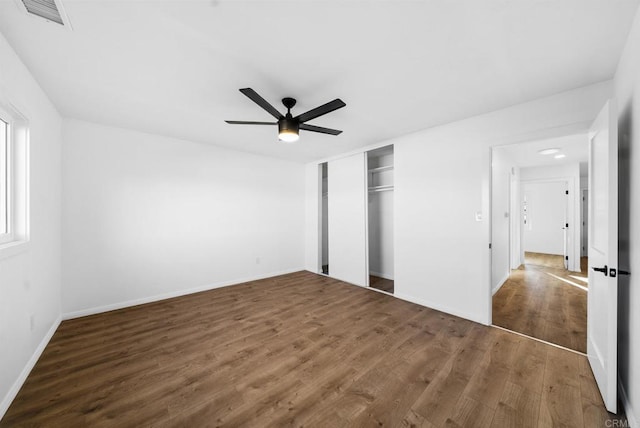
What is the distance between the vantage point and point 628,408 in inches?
59.2

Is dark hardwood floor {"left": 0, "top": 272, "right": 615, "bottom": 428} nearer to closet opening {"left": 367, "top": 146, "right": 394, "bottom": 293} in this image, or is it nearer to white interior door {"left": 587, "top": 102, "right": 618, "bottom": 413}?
white interior door {"left": 587, "top": 102, "right": 618, "bottom": 413}

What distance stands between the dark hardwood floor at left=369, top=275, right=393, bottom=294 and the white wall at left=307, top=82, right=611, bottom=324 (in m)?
0.47

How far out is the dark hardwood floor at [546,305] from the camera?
2584mm

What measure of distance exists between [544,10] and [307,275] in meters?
4.74

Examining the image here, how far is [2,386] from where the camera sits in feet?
5.16

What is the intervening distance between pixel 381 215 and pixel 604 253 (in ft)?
11.1

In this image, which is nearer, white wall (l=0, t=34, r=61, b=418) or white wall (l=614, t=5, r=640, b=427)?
white wall (l=614, t=5, r=640, b=427)

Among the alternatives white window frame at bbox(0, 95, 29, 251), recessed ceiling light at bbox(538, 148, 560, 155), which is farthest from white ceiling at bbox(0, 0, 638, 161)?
recessed ceiling light at bbox(538, 148, 560, 155)

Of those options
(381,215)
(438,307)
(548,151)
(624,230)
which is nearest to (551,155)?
(548,151)

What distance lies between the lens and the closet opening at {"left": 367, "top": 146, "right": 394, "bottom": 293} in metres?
4.78

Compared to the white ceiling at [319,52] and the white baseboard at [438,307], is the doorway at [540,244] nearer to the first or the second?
the white baseboard at [438,307]

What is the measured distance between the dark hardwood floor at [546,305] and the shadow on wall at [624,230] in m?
0.69

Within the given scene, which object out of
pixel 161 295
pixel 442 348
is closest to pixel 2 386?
pixel 161 295

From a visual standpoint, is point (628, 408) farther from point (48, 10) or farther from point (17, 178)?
point (17, 178)
